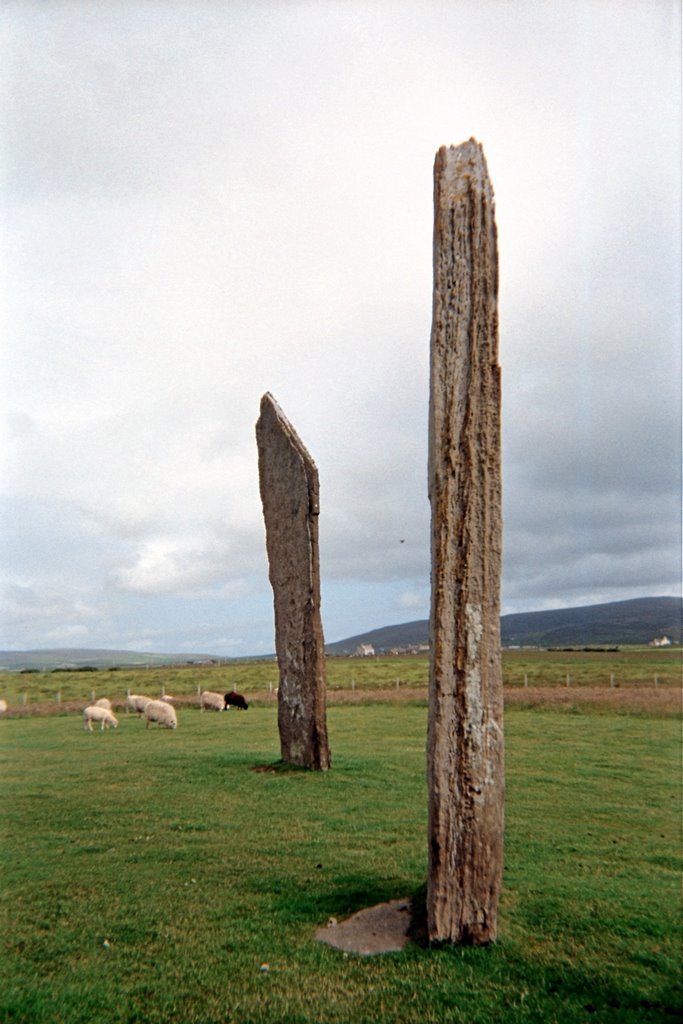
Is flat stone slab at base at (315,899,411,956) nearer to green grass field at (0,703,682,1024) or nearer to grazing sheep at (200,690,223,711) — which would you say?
green grass field at (0,703,682,1024)

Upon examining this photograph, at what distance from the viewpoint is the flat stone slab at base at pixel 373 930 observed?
582 cm

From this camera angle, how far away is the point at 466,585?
585 centimetres

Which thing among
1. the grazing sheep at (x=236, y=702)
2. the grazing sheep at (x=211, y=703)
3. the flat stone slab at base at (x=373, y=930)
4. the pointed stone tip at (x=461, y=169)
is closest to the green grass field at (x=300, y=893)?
the flat stone slab at base at (x=373, y=930)

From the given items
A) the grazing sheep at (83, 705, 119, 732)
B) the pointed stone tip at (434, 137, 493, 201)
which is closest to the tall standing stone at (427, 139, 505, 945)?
the pointed stone tip at (434, 137, 493, 201)

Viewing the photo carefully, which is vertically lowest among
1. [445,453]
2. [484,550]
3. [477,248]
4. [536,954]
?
[536,954]

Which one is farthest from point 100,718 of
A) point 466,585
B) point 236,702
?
point 466,585

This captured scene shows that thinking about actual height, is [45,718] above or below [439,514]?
below

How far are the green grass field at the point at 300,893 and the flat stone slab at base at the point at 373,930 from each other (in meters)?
0.14

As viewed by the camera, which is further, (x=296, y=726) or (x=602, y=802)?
(x=296, y=726)

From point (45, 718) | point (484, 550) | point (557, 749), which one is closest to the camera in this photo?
point (484, 550)

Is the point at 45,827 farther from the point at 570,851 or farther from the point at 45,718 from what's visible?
the point at 45,718

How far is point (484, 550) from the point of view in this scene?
590 centimetres

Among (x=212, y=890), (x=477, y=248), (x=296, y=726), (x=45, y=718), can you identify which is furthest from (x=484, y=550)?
(x=45, y=718)

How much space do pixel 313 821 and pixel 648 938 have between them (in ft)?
15.2
